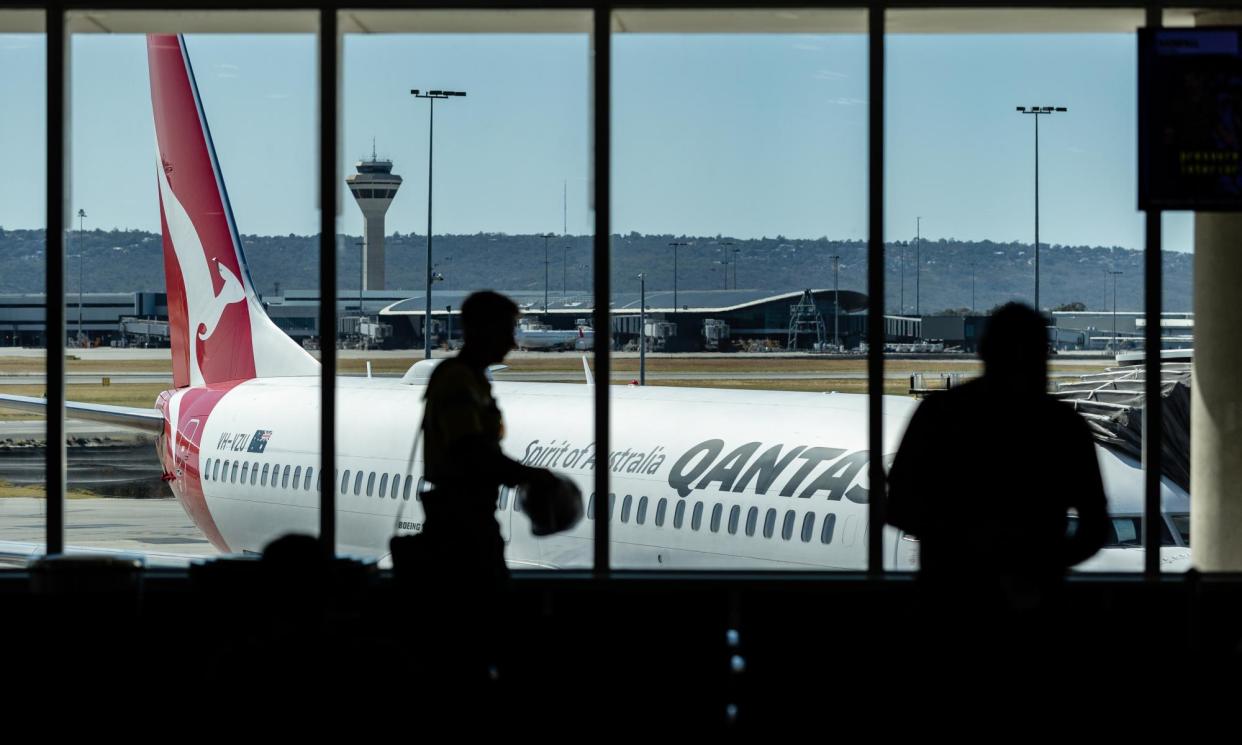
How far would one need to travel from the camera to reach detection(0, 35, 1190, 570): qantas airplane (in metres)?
9.17

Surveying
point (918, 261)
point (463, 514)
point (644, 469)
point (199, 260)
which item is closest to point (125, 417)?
point (199, 260)

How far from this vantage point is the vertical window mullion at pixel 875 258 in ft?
16.1

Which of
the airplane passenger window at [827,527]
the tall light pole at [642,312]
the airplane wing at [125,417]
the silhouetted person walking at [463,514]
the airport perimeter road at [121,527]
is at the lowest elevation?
the airport perimeter road at [121,527]

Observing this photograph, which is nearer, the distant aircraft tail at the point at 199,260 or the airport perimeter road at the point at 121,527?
the distant aircraft tail at the point at 199,260

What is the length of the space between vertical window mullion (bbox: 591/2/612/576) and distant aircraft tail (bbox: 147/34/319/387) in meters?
10.6

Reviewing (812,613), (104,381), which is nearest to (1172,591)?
(812,613)

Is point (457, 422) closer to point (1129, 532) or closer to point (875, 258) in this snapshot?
point (875, 258)

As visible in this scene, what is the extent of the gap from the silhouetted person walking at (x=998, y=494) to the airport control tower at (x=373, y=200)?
9.17 feet

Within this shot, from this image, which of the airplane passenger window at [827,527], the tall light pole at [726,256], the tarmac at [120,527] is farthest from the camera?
the tarmac at [120,527]

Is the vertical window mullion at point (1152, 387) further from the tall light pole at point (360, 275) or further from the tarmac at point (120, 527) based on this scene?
the tarmac at point (120, 527)

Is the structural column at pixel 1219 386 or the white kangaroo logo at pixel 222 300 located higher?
the white kangaroo logo at pixel 222 300

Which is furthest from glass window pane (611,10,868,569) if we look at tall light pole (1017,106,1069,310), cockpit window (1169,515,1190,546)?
cockpit window (1169,515,1190,546)

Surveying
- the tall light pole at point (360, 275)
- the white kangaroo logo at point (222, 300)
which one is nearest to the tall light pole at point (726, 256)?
the tall light pole at point (360, 275)

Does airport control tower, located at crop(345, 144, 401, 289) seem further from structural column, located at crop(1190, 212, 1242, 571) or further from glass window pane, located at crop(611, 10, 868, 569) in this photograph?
structural column, located at crop(1190, 212, 1242, 571)
